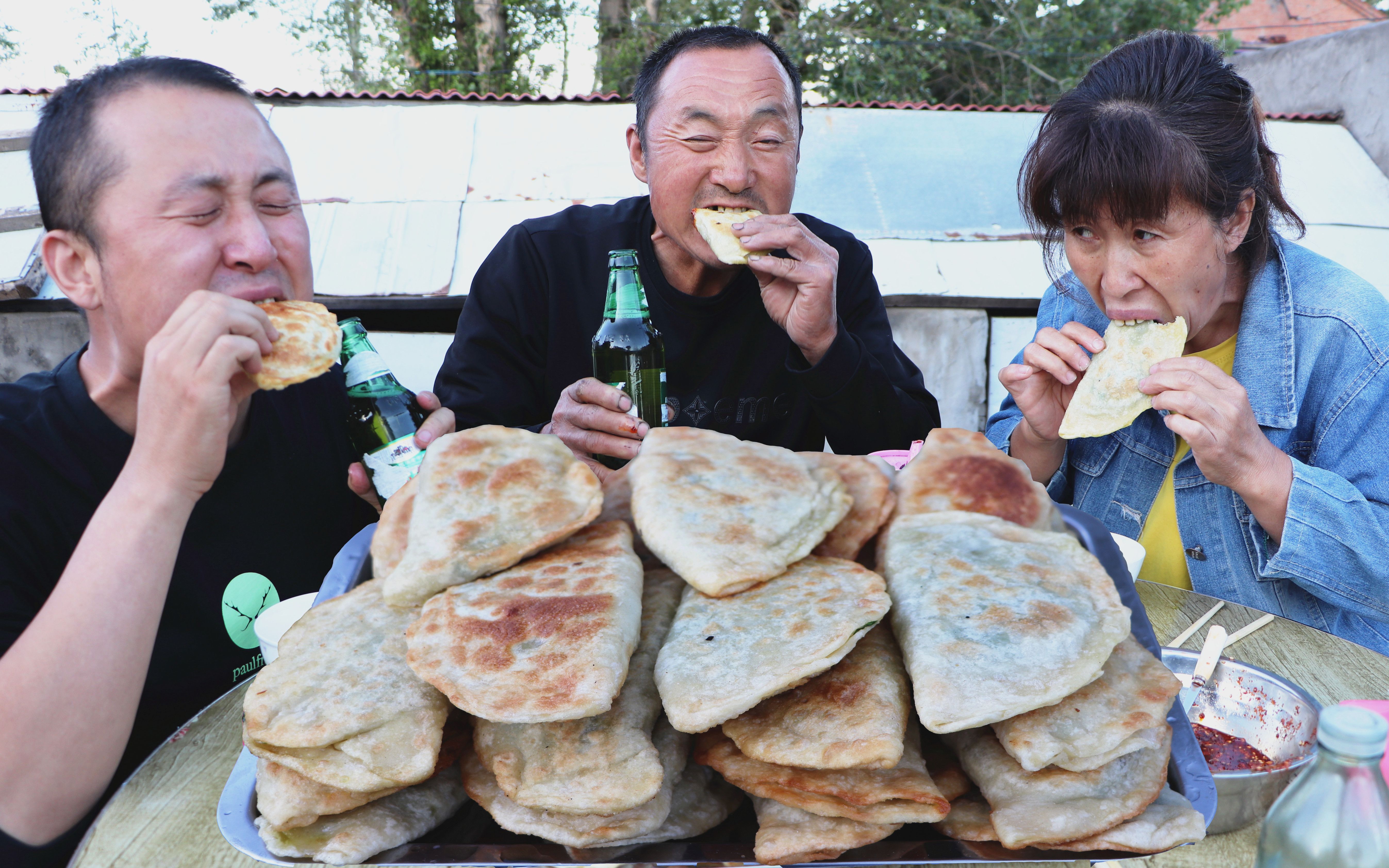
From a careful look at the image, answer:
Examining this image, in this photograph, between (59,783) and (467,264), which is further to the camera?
(467,264)

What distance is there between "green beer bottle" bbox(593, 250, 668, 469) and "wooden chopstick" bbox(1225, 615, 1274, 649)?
60.3 inches

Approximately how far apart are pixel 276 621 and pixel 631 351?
3.95 feet

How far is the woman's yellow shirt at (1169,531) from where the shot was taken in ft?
8.62

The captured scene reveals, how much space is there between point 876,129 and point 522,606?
803 cm

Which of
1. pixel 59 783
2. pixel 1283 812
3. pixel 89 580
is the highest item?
pixel 1283 812

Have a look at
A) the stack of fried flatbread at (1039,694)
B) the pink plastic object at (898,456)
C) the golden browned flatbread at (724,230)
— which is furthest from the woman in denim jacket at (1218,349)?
the stack of fried flatbread at (1039,694)

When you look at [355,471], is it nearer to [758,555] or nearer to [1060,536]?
[758,555]

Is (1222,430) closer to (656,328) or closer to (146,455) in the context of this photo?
(656,328)

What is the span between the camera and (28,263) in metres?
6.23

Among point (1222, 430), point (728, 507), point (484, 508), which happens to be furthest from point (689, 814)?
point (1222, 430)

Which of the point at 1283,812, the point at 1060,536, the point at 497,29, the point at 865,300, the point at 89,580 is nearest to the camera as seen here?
the point at 1283,812

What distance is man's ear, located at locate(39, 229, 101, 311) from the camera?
6.00 ft

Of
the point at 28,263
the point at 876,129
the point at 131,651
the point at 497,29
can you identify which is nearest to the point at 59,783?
the point at 131,651

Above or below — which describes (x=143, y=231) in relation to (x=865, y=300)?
above
